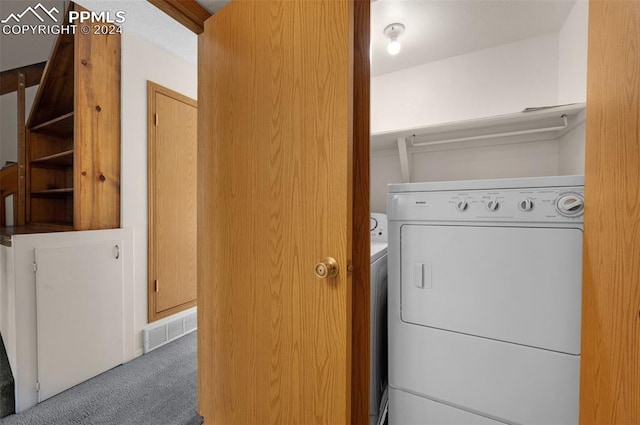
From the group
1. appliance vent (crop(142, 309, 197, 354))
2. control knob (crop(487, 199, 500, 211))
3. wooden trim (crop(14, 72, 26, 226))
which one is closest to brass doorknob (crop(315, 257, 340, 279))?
control knob (crop(487, 199, 500, 211))

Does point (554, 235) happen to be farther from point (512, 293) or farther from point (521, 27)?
point (521, 27)

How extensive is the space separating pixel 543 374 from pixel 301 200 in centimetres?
110

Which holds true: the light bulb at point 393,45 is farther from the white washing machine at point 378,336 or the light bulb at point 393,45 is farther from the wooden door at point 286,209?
the white washing machine at point 378,336

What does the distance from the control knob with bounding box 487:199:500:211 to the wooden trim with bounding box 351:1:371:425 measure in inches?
20.0

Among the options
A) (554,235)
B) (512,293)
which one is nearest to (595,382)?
(512,293)

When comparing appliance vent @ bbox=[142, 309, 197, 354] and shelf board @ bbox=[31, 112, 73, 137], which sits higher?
shelf board @ bbox=[31, 112, 73, 137]

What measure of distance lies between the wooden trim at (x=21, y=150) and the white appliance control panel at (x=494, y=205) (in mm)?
3093

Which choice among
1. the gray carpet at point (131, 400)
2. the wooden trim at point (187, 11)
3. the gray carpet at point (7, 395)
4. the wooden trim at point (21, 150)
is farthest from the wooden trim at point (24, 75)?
the gray carpet at point (131, 400)

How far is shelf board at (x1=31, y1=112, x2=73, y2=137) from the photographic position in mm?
2183

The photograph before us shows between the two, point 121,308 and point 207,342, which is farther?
point 121,308

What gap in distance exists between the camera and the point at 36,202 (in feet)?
8.27

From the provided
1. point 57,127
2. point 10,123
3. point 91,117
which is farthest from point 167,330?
point 10,123

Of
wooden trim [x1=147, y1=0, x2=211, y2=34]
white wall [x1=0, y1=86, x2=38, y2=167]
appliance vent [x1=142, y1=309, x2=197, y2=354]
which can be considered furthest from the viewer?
white wall [x1=0, y1=86, x2=38, y2=167]

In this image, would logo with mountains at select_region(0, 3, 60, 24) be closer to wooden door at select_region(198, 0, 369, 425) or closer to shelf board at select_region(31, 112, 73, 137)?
shelf board at select_region(31, 112, 73, 137)
